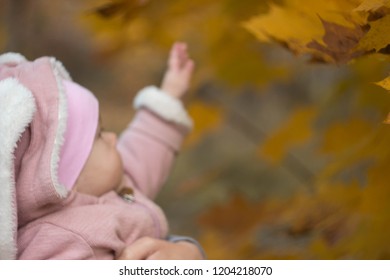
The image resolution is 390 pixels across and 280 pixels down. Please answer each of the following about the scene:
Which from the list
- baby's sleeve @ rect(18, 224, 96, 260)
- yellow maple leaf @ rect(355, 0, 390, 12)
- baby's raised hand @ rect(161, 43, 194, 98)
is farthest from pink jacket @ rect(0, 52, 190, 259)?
yellow maple leaf @ rect(355, 0, 390, 12)

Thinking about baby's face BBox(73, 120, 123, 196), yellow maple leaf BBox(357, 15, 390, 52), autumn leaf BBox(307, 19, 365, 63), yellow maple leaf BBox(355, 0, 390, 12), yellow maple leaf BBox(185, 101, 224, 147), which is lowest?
yellow maple leaf BBox(185, 101, 224, 147)

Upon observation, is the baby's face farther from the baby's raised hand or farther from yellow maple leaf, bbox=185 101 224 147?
yellow maple leaf, bbox=185 101 224 147

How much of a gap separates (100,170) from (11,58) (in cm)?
20

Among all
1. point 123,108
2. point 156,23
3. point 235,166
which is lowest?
point 235,166

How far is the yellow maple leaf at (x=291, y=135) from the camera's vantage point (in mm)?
1585

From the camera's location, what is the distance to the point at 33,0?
4.61ft

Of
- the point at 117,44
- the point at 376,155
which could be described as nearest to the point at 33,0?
the point at 117,44

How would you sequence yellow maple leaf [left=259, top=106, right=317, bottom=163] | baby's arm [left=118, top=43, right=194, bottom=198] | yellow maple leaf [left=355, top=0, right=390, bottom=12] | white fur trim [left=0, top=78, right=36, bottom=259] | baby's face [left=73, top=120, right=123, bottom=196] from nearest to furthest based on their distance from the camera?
yellow maple leaf [left=355, top=0, right=390, bottom=12]
white fur trim [left=0, top=78, right=36, bottom=259]
baby's face [left=73, top=120, right=123, bottom=196]
baby's arm [left=118, top=43, right=194, bottom=198]
yellow maple leaf [left=259, top=106, right=317, bottom=163]

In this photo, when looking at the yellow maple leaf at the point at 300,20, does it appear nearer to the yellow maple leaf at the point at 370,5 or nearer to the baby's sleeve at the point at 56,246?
the yellow maple leaf at the point at 370,5

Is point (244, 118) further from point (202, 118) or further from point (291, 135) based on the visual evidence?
point (291, 135)

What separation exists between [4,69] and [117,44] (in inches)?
25.9

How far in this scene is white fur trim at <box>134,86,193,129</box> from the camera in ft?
3.53

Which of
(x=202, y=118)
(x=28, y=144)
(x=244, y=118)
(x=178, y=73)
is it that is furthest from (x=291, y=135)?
(x=28, y=144)

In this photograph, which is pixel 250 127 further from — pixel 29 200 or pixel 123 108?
pixel 29 200
